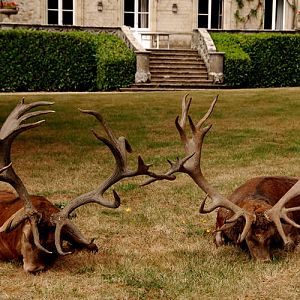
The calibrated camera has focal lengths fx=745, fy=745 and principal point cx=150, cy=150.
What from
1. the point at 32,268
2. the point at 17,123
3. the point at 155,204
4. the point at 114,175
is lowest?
the point at 155,204

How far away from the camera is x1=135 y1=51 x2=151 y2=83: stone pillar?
25.9m

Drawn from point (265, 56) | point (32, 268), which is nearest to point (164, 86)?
point (265, 56)

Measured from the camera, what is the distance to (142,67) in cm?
2609

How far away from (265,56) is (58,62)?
770 centimetres

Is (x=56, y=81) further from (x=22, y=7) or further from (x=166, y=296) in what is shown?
(x=166, y=296)

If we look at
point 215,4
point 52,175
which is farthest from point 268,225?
point 215,4

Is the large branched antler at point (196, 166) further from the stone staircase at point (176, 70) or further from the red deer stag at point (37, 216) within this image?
the stone staircase at point (176, 70)

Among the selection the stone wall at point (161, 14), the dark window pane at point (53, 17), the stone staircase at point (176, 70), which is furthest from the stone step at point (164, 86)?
the dark window pane at point (53, 17)

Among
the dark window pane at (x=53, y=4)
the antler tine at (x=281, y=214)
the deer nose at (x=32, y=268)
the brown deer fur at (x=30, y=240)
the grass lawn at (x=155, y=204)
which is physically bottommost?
the grass lawn at (x=155, y=204)

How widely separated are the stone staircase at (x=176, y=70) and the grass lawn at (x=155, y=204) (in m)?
6.49

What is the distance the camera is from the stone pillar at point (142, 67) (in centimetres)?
2594

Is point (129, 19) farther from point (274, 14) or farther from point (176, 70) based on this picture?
point (274, 14)

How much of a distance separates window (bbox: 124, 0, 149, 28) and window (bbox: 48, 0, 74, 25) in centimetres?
238

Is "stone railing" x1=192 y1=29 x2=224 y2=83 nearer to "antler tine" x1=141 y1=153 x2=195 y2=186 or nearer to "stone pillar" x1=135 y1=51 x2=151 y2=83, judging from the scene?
"stone pillar" x1=135 y1=51 x2=151 y2=83
